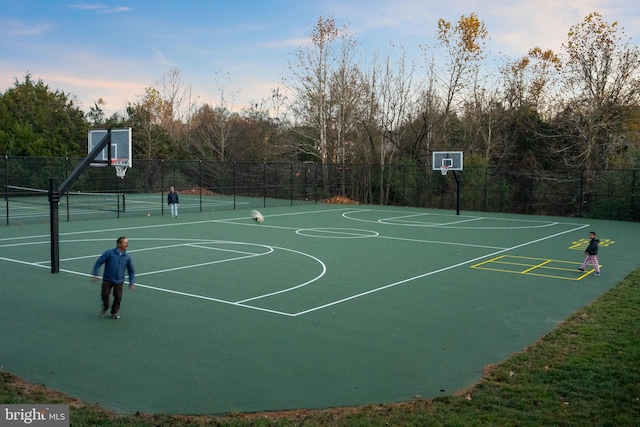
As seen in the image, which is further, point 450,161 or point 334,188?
point 334,188

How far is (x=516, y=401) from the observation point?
6262mm

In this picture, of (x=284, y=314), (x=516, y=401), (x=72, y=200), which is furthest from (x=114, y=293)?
(x=72, y=200)

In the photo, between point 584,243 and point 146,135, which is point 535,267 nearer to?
point 584,243

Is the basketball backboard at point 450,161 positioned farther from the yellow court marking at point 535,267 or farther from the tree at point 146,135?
the tree at point 146,135

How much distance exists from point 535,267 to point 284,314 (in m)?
8.04

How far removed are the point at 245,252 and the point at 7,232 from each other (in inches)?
412

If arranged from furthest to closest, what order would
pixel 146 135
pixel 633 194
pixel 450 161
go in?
pixel 146 135
pixel 450 161
pixel 633 194

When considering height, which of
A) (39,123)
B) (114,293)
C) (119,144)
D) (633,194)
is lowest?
(114,293)

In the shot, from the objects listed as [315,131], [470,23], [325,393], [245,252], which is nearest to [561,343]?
[325,393]

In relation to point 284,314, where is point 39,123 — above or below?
above

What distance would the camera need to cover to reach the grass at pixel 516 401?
5.73 metres

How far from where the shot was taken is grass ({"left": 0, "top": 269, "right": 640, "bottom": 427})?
226 inches

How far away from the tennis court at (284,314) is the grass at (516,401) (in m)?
0.33

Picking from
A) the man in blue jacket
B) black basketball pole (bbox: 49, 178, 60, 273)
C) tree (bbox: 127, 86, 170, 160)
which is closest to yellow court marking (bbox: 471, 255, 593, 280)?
the man in blue jacket
